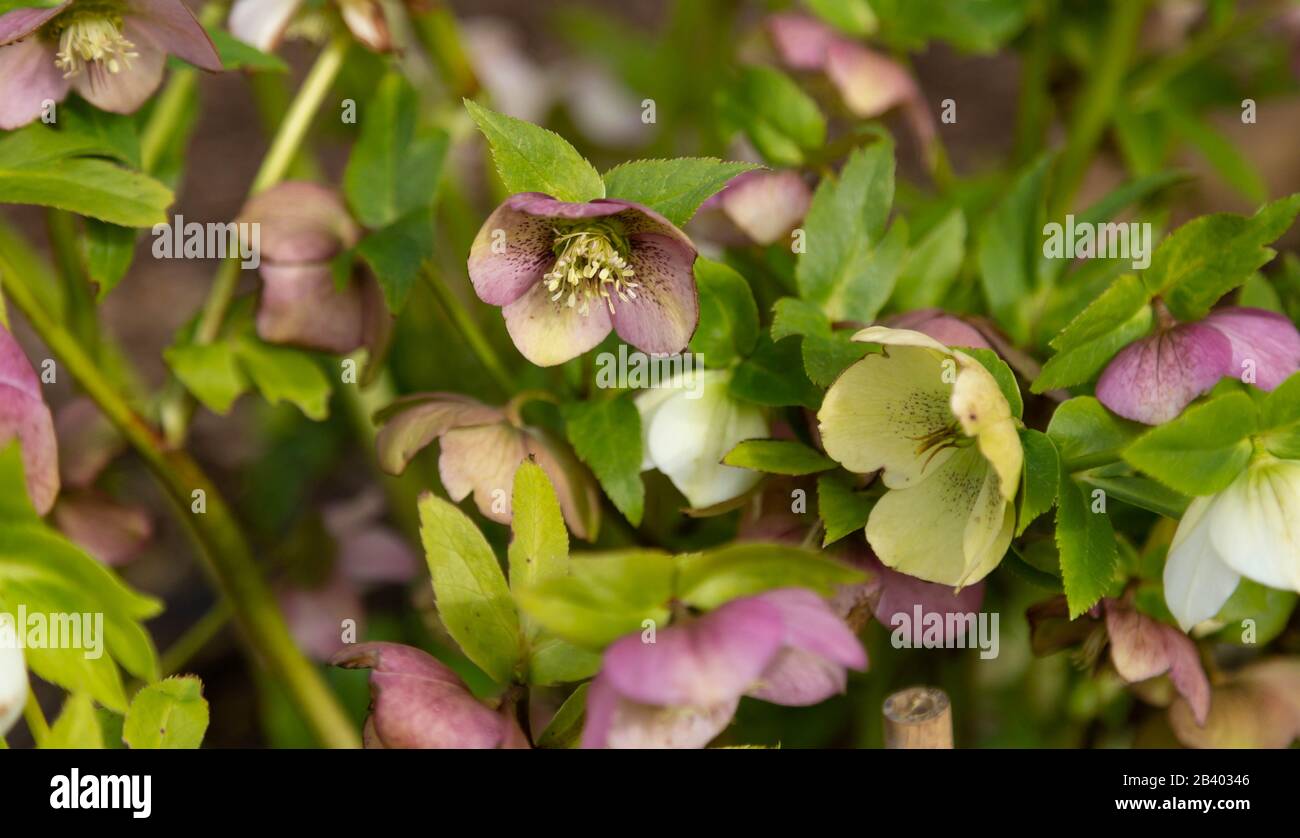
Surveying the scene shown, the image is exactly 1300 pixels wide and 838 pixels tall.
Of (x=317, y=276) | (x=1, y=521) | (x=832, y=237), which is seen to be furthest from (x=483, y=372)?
(x=1, y=521)

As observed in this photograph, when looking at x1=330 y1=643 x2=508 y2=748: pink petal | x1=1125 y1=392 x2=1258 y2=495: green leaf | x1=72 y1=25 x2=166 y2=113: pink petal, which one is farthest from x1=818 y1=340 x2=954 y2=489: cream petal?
x1=72 y1=25 x2=166 y2=113: pink petal

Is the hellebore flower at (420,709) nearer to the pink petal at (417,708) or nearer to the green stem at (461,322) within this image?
the pink petal at (417,708)

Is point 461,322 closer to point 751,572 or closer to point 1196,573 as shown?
point 751,572

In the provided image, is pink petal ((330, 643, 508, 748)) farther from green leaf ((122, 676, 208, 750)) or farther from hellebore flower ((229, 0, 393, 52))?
hellebore flower ((229, 0, 393, 52))

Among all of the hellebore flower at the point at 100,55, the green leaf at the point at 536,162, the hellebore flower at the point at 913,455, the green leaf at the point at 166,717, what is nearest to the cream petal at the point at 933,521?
the hellebore flower at the point at 913,455
